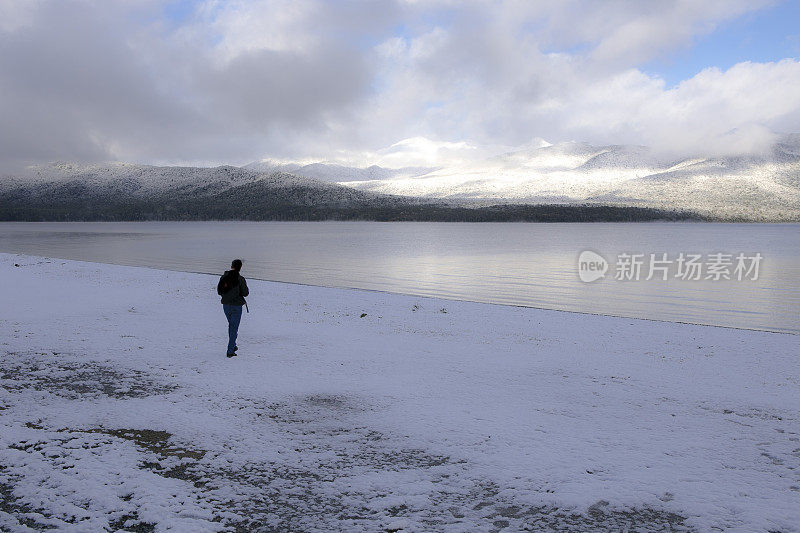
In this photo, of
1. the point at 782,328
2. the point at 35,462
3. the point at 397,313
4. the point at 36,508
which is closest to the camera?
the point at 36,508

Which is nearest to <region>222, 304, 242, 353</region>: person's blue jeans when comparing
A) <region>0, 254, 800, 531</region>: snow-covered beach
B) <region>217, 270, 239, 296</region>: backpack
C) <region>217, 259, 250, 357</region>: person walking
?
<region>217, 259, 250, 357</region>: person walking

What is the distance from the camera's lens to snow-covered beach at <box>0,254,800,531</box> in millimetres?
4699

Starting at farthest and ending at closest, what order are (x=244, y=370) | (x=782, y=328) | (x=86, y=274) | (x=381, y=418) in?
(x=86, y=274) < (x=782, y=328) < (x=244, y=370) < (x=381, y=418)

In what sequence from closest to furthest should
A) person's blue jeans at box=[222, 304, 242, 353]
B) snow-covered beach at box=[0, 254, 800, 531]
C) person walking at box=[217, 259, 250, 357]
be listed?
snow-covered beach at box=[0, 254, 800, 531], person's blue jeans at box=[222, 304, 242, 353], person walking at box=[217, 259, 250, 357]

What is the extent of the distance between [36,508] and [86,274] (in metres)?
22.2

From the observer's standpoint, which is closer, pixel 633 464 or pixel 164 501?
pixel 164 501

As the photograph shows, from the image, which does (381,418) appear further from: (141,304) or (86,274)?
(86,274)

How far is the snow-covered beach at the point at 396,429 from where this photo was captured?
470 centimetres

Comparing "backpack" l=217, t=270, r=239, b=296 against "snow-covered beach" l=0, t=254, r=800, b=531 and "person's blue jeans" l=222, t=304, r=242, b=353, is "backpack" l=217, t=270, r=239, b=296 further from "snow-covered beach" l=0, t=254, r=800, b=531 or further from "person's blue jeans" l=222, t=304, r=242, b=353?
"snow-covered beach" l=0, t=254, r=800, b=531

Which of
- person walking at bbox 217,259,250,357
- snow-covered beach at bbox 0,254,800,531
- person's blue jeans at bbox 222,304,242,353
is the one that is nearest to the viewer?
snow-covered beach at bbox 0,254,800,531

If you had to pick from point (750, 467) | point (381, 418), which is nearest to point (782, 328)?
point (750, 467)

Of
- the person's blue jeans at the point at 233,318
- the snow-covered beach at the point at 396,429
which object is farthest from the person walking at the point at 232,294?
the snow-covered beach at the point at 396,429

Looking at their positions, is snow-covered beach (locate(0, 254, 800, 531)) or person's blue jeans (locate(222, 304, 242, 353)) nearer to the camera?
snow-covered beach (locate(0, 254, 800, 531))

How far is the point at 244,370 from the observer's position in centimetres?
901
